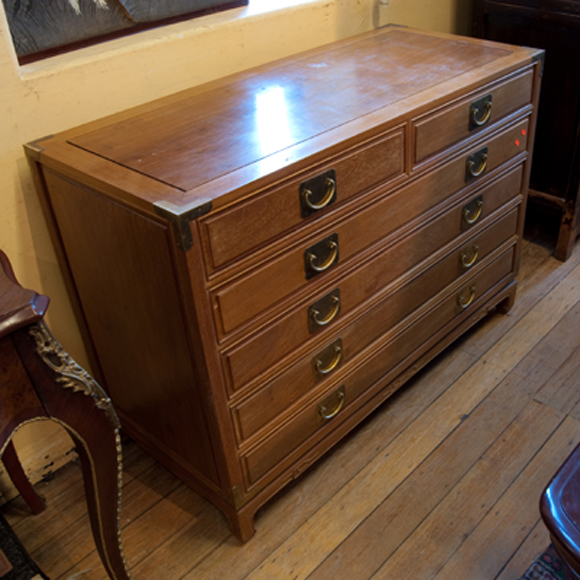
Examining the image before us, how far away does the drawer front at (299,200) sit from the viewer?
1.29 meters

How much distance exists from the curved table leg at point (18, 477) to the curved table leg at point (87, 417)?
41cm

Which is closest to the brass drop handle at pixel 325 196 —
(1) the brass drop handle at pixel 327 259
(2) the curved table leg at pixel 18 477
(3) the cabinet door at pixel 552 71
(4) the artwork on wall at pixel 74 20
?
(1) the brass drop handle at pixel 327 259

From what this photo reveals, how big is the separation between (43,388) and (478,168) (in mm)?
1375

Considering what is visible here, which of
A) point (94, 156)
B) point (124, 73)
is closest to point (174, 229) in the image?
point (94, 156)

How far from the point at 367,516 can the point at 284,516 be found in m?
0.22

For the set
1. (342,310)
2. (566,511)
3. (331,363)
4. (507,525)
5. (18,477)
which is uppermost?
(566,511)

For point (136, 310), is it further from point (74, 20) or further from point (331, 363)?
point (74, 20)

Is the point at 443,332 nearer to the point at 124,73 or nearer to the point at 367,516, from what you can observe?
the point at 367,516

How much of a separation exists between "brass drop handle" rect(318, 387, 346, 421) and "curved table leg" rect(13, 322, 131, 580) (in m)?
0.60

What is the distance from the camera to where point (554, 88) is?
2.45 metres

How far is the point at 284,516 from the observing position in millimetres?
1761

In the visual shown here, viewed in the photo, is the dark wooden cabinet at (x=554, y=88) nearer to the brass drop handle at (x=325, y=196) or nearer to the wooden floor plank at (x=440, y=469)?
the wooden floor plank at (x=440, y=469)

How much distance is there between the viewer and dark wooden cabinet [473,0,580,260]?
7.68 ft

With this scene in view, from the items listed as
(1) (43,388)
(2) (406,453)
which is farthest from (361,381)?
(1) (43,388)
